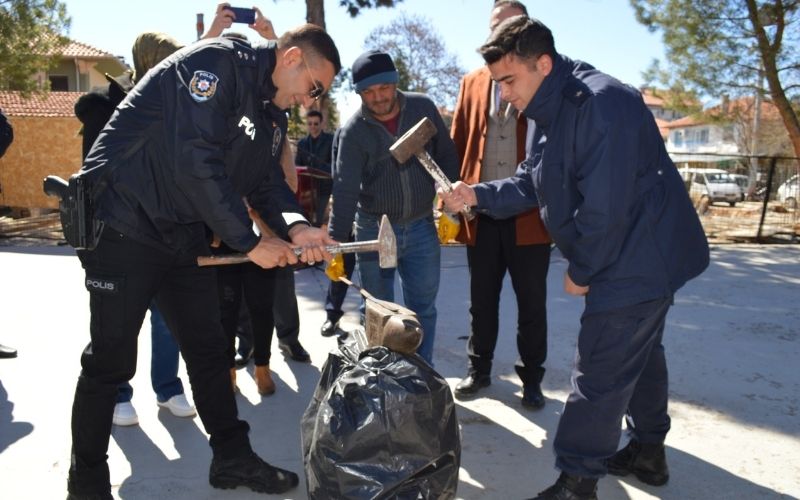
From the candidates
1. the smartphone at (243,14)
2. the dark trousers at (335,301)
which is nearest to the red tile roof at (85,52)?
the dark trousers at (335,301)

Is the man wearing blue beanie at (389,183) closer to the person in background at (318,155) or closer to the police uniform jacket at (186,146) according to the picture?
the police uniform jacket at (186,146)

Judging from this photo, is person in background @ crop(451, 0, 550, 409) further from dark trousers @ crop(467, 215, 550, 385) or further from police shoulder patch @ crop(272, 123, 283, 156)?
police shoulder patch @ crop(272, 123, 283, 156)

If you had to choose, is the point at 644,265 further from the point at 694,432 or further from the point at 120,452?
the point at 120,452

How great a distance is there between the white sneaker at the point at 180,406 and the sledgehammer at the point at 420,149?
166cm

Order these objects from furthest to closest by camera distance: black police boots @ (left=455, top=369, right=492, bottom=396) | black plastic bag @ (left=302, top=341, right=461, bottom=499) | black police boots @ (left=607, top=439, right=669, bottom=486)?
black police boots @ (left=455, top=369, right=492, bottom=396)
black police boots @ (left=607, top=439, right=669, bottom=486)
black plastic bag @ (left=302, top=341, right=461, bottom=499)

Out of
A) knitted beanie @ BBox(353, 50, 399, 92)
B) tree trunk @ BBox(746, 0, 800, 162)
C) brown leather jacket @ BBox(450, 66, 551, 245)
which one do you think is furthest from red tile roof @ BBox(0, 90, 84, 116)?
knitted beanie @ BBox(353, 50, 399, 92)

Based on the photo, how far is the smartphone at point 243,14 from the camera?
153 inches

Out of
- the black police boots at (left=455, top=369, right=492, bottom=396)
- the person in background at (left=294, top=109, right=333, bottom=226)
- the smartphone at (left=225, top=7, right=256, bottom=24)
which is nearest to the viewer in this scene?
the black police boots at (left=455, top=369, right=492, bottom=396)

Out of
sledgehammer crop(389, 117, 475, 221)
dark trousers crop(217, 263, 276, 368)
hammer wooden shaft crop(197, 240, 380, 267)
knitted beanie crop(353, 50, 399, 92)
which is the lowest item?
dark trousers crop(217, 263, 276, 368)

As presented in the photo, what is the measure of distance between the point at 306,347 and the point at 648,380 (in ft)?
8.21

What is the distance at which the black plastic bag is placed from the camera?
2.21 meters

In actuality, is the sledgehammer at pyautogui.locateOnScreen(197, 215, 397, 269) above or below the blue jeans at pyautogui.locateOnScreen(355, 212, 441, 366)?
above

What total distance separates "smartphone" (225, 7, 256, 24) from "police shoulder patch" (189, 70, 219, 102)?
1.79 meters

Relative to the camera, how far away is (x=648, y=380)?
281cm
